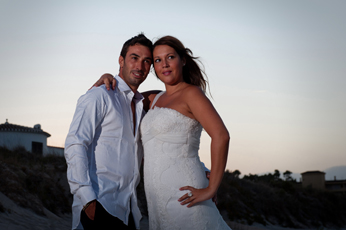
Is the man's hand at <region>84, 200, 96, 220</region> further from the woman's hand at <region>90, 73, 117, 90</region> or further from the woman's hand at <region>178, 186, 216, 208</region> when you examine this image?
the woman's hand at <region>90, 73, 117, 90</region>

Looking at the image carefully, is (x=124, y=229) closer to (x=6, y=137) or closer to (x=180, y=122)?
(x=180, y=122)

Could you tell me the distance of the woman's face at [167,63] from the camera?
370 centimetres

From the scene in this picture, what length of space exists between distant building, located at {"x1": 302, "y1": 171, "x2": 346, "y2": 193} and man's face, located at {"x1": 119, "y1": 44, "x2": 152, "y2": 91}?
4338 centimetres

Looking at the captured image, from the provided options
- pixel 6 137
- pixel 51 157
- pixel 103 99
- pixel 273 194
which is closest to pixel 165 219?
pixel 103 99

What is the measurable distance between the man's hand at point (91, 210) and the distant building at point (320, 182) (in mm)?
44060

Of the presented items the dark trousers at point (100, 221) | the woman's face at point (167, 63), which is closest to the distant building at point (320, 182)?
the woman's face at point (167, 63)

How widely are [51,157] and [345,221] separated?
2155cm

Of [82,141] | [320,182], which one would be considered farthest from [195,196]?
[320,182]

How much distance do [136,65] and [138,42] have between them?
0.28 m

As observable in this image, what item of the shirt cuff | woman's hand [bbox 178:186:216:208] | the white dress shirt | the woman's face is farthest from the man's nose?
the shirt cuff

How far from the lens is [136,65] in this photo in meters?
3.68

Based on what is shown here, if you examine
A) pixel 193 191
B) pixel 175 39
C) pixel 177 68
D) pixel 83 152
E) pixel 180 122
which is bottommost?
pixel 193 191

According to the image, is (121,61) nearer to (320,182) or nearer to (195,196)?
(195,196)

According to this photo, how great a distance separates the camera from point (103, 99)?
3.25 m
